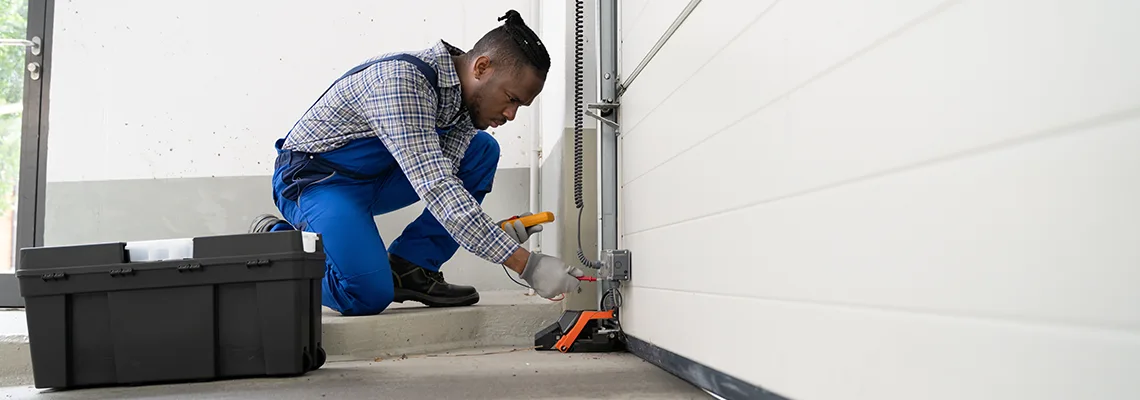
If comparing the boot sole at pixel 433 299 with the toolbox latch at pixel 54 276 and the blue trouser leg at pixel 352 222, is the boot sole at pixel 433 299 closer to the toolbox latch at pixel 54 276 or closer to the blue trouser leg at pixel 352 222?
the blue trouser leg at pixel 352 222

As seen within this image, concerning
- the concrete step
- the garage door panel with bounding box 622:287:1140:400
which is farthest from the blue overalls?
the garage door panel with bounding box 622:287:1140:400

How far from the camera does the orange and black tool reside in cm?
241

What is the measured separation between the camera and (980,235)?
2.33ft

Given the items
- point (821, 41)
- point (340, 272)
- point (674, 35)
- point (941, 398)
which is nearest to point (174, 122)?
point (340, 272)

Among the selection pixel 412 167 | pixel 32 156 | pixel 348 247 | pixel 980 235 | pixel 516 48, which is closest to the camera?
pixel 980 235

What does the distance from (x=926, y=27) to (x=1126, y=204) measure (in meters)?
0.31

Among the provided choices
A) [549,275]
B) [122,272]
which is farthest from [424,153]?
[122,272]

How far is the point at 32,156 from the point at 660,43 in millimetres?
3182

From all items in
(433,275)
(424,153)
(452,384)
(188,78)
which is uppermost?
(188,78)

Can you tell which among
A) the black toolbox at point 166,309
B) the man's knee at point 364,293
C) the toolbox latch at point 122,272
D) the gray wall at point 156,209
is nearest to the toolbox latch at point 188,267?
the black toolbox at point 166,309

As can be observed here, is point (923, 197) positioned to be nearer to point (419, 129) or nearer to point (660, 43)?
point (660, 43)

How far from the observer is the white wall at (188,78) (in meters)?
3.57

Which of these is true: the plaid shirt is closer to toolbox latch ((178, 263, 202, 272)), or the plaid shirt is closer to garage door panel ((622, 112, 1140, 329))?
toolbox latch ((178, 263, 202, 272))

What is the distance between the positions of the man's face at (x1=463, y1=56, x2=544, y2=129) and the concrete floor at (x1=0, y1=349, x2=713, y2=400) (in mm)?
782
